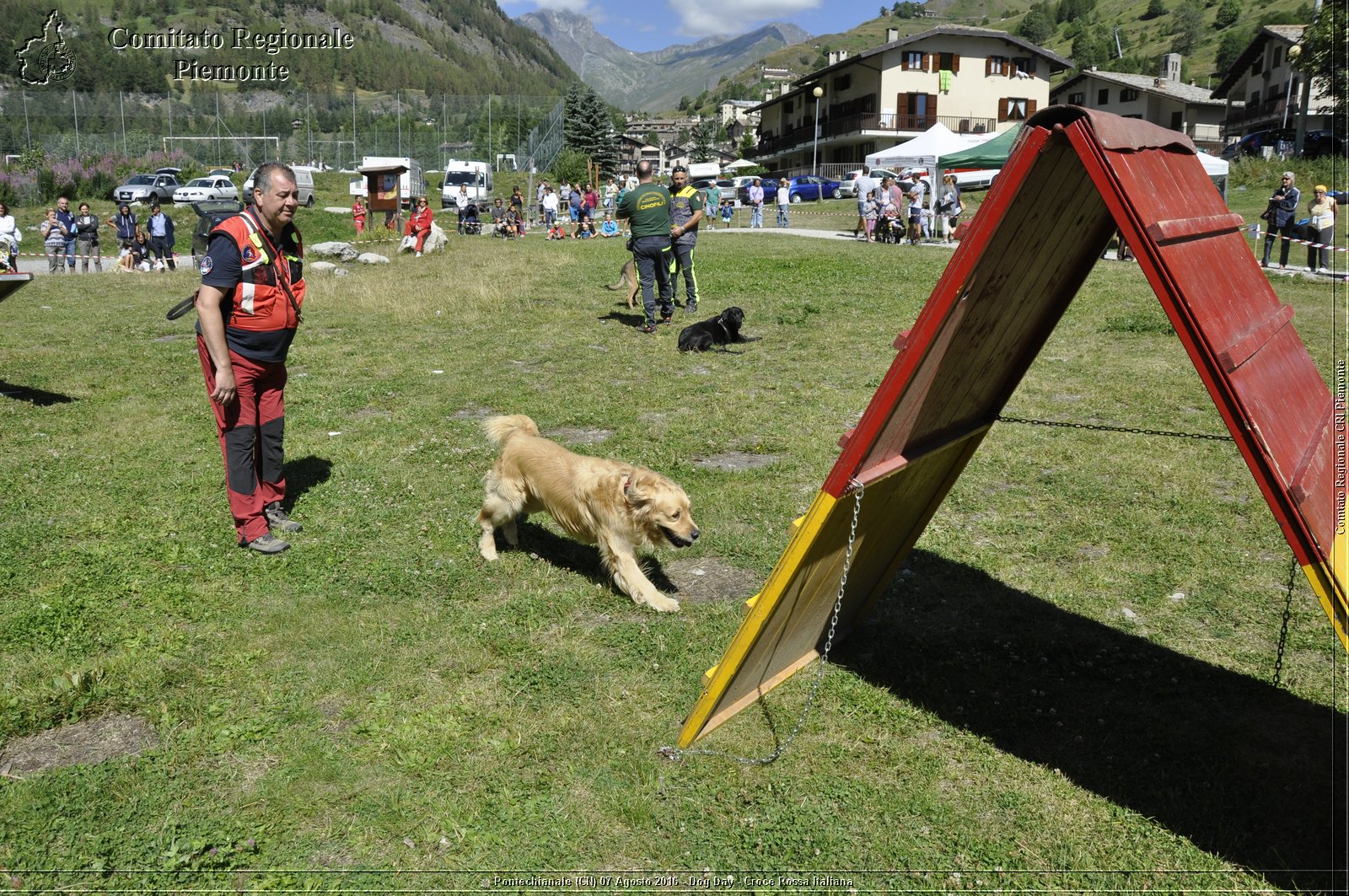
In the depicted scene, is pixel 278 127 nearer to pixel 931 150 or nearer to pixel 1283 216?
pixel 931 150

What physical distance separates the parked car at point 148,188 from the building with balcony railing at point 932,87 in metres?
41.5

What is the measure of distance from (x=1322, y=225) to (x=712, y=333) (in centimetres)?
1446

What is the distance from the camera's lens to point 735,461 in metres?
7.04

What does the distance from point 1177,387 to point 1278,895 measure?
24.2 feet

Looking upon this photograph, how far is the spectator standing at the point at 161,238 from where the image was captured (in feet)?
74.2

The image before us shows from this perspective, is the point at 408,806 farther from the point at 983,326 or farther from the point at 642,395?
the point at 642,395

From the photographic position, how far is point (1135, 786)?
3.33 meters

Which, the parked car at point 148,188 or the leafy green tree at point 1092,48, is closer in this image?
the parked car at point 148,188

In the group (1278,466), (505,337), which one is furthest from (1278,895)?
(505,337)

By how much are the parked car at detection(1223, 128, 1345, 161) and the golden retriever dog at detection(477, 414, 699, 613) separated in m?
40.4

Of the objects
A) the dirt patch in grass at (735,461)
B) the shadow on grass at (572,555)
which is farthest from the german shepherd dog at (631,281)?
the shadow on grass at (572,555)

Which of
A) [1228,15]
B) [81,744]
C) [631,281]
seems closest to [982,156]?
[631,281]

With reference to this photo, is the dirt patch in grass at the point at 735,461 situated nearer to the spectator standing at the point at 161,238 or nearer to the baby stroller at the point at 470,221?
the spectator standing at the point at 161,238

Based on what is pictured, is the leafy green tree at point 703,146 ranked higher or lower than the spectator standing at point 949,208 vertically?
higher
